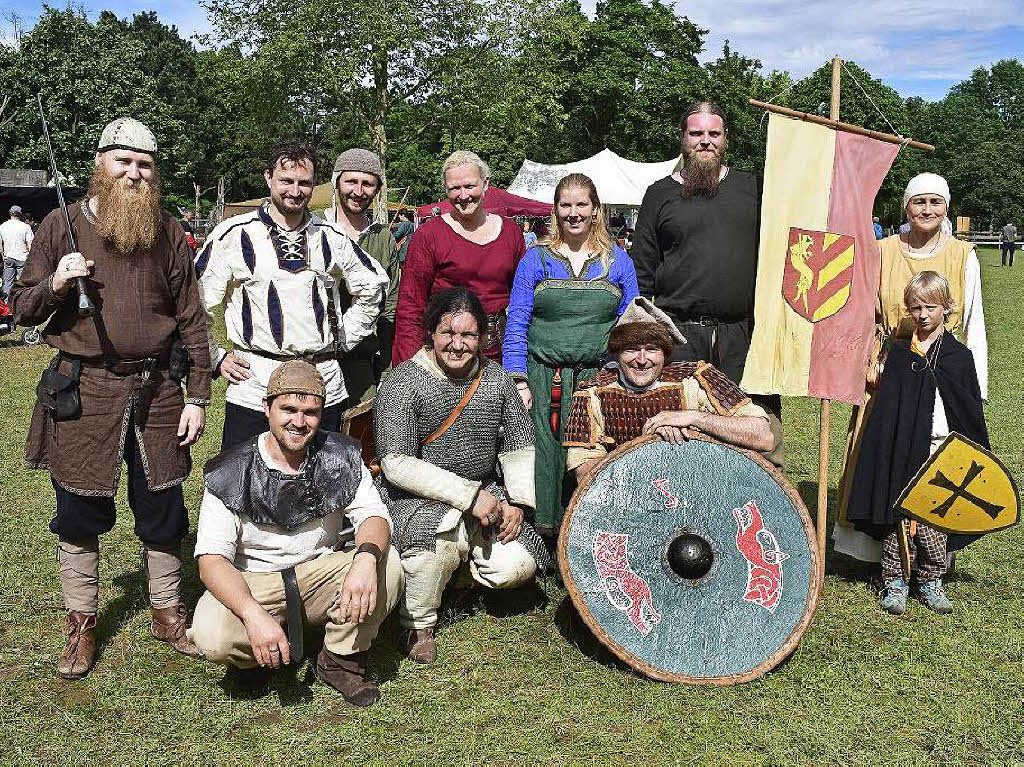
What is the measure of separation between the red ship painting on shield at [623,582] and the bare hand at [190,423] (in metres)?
1.52

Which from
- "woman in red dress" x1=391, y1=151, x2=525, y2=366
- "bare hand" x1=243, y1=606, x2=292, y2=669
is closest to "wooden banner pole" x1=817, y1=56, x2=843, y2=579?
"woman in red dress" x1=391, y1=151, x2=525, y2=366

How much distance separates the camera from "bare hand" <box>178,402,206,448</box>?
Result: 132 inches

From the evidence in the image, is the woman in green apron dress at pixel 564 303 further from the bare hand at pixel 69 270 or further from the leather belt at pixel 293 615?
the bare hand at pixel 69 270

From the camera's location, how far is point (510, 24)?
23.1m

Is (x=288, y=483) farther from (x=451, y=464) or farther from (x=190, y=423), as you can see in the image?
(x=451, y=464)

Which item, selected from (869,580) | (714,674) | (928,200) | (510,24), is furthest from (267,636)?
(510,24)

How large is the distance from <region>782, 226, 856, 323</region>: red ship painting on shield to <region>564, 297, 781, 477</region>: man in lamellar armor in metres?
0.58

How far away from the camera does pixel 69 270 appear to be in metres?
2.96

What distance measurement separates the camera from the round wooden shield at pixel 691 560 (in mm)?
3100

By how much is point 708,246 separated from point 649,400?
0.78 metres

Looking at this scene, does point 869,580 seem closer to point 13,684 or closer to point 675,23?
point 13,684

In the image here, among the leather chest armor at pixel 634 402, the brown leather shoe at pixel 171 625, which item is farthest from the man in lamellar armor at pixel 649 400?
the brown leather shoe at pixel 171 625

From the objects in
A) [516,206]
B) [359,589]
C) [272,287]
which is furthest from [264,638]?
[516,206]

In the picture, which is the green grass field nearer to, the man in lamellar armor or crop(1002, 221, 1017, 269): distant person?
the man in lamellar armor
